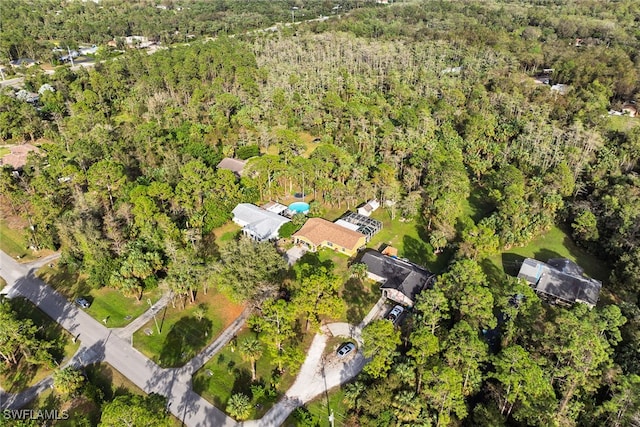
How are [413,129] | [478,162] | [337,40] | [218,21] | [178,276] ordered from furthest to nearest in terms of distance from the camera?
[218,21] < [337,40] < [413,129] < [478,162] < [178,276]

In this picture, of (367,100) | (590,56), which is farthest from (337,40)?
(590,56)

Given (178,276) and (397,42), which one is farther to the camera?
(397,42)

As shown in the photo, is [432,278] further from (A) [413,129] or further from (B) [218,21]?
(B) [218,21]

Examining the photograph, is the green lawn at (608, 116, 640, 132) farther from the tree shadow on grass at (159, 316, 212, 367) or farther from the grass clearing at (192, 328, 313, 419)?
the tree shadow on grass at (159, 316, 212, 367)

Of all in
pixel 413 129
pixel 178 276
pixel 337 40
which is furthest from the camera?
pixel 337 40

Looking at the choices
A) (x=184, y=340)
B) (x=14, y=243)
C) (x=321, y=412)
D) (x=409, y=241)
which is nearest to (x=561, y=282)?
(x=409, y=241)

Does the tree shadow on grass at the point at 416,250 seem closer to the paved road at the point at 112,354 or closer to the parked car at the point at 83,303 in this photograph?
the paved road at the point at 112,354

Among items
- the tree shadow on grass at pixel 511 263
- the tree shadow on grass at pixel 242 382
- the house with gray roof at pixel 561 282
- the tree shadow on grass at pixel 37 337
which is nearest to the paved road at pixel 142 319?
the tree shadow on grass at pixel 37 337
